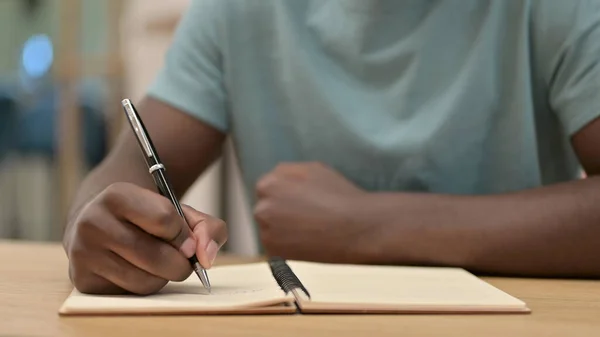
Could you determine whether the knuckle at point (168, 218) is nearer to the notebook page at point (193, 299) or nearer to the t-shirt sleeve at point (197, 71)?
the notebook page at point (193, 299)

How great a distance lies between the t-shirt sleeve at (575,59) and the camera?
829 mm

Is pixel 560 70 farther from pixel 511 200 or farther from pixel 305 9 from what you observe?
pixel 305 9

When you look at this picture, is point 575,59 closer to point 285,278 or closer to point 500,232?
point 500,232

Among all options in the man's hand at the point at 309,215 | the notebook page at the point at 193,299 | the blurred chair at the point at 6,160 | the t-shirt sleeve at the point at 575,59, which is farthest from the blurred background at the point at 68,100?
the notebook page at the point at 193,299

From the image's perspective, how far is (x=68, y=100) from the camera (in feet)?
9.45

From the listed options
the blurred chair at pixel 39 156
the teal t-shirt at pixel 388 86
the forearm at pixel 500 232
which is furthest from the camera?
the blurred chair at pixel 39 156

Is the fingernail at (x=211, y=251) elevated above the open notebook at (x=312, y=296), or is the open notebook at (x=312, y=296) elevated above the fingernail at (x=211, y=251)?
the fingernail at (x=211, y=251)

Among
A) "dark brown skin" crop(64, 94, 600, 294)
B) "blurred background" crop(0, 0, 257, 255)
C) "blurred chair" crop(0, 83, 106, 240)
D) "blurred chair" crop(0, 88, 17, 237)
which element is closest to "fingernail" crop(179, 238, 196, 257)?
"dark brown skin" crop(64, 94, 600, 294)

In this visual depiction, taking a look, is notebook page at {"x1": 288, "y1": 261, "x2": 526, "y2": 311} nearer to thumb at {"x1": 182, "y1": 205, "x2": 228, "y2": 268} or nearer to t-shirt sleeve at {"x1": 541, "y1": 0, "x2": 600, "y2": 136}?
thumb at {"x1": 182, "y1": 205, "x2": 228, "y2": 268}

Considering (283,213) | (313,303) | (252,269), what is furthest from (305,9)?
(313,303)

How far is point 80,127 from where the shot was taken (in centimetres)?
302

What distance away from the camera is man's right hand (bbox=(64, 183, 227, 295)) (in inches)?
19.7

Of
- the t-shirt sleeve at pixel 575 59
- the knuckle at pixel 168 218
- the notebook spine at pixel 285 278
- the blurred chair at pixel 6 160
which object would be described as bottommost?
the blurred chair at pixel 6 160

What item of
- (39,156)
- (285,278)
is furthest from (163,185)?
(39,156)
